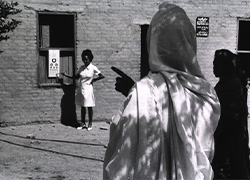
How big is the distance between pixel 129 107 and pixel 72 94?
773cm

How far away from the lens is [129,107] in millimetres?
2260

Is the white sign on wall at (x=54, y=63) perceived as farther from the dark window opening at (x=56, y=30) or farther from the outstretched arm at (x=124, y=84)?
the outstretched arm at (x=124, y=84)

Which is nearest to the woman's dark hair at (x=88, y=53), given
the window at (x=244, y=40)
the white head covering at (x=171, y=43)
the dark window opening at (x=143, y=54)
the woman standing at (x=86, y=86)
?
the woman standing at (x=86, y=86)

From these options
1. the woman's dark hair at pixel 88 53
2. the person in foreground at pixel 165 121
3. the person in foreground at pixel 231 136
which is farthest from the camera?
the woman's dark hair at pixel 88 53

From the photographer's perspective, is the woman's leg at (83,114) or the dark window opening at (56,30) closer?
the woman's leg at (83,114)

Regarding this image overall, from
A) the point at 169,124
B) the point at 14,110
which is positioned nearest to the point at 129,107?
the point at 169,124

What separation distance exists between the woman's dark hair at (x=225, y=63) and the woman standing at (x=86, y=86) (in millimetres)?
5268

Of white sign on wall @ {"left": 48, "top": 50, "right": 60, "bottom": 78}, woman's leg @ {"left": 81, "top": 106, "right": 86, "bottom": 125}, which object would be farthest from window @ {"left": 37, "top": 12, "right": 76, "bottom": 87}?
woman's leg @ {"left": 81, "top": 106, "right": 86, "bottom": 125}

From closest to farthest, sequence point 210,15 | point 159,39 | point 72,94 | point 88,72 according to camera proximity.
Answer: point 159,39 < point 88,72 < point 72,94 < point 210,15

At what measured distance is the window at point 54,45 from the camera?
9.66m

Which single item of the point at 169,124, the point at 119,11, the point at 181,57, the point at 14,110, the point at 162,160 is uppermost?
the point at 119,11

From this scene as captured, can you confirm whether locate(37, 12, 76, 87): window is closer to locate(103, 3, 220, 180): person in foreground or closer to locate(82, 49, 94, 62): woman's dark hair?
locate(82, 49, 94, 62): woman's dark hair

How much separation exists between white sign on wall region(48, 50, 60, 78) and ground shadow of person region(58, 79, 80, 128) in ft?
0.80

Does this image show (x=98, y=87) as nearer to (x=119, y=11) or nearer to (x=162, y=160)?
(x=119, y=11)
